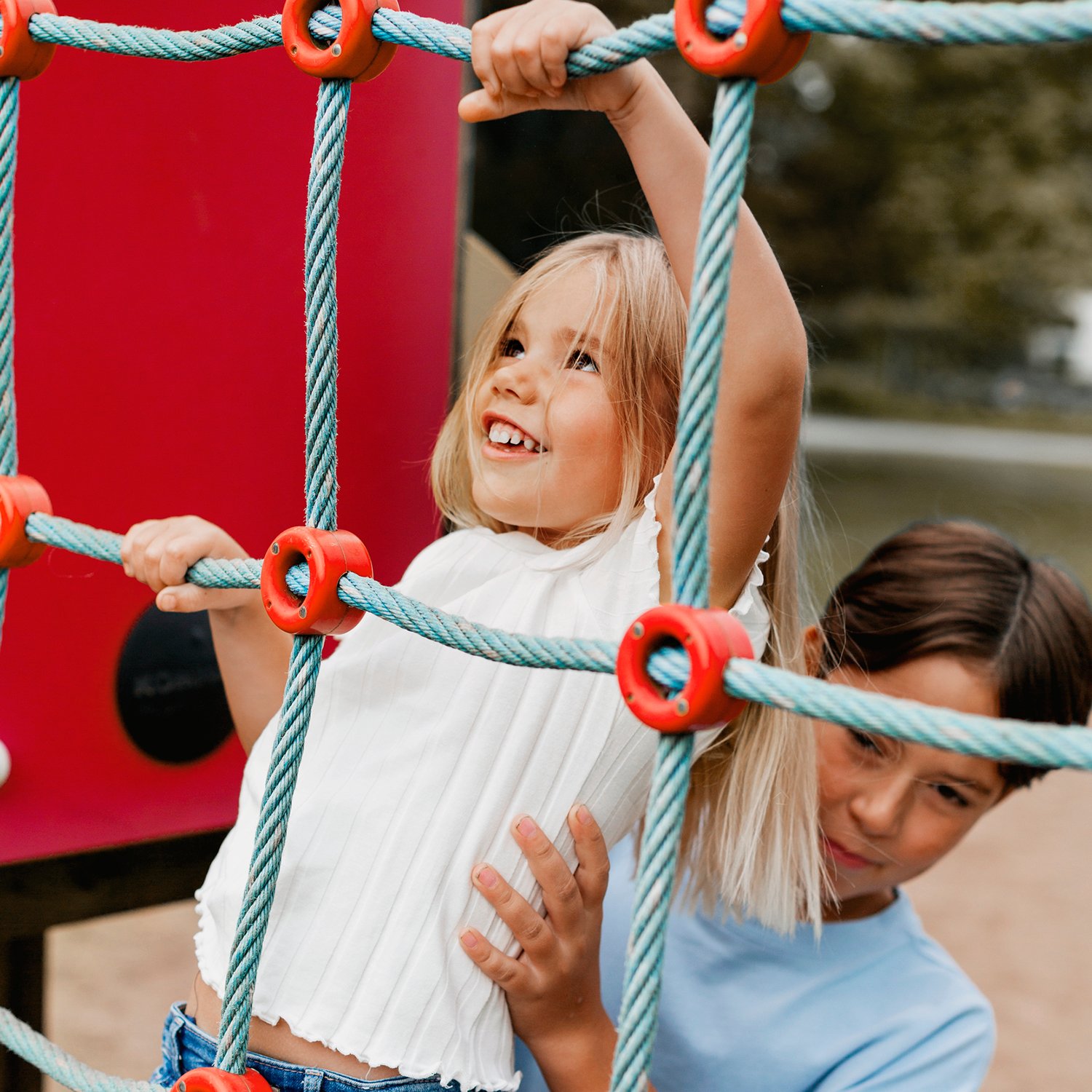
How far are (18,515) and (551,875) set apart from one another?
403 mm

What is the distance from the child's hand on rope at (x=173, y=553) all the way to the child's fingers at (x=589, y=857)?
277 millimetres

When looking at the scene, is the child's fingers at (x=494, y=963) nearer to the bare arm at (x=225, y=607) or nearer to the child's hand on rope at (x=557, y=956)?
the child's hand on rope at (x=557, y=956)

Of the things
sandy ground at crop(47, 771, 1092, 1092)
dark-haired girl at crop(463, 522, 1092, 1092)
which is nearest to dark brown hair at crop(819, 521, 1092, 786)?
→ dark-haired girl at crop(463, 522, 1092, 1092)

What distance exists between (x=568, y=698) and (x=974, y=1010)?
1.88ft

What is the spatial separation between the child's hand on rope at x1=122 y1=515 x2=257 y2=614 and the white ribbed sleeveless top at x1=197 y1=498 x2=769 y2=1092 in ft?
0.40

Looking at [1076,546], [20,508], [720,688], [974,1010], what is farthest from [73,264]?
[1076,546]

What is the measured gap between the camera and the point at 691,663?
0.49m

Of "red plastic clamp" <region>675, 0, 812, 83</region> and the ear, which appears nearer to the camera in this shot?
"red plastic clamp" <region>675, 0, 812, 83</region>

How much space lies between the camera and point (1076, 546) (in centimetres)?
758

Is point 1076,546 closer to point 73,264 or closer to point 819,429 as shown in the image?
point 819,429

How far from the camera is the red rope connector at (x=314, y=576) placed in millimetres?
618

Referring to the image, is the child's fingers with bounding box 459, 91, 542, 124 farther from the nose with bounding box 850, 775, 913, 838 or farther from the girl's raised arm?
the nose with bounding box 850, 775, 913, 838

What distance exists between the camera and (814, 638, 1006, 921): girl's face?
1.03 metres

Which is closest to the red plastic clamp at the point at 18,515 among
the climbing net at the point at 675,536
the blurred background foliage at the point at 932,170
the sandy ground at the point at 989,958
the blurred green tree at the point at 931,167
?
the climbing net at the point at 675,536
